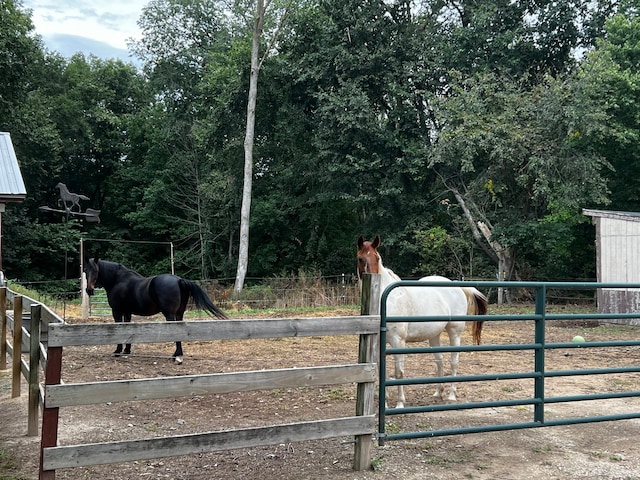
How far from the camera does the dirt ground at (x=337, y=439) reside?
13.0 feet

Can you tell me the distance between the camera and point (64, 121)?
95.5 feet

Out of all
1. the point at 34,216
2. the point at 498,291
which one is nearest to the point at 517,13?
the point at 498,291

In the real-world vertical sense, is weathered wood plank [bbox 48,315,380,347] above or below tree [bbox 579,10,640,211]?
below

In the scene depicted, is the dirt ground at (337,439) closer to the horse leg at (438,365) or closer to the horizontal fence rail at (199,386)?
the horse leg at (438,365)

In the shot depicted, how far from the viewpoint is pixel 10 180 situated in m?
12.9

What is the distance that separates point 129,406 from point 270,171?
23.6 meters

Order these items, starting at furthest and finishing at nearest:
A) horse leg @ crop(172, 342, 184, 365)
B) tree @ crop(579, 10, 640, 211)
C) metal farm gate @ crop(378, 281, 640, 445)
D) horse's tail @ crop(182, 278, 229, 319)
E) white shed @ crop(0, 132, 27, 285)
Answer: tree @ crop(579, 10, 640, 211)
white shed @ crop(0, 132, 27, 285)
horse leg @ crop(172, 342, 184, 365)
horse's tail @ crop(182, 278, 229, 319)
metal farm gate @ crop(378, 281, 640, 445)

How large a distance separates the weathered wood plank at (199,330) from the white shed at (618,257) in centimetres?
1245

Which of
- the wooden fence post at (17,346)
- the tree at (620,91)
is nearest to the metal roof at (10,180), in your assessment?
the wooden fence post at (17,346)

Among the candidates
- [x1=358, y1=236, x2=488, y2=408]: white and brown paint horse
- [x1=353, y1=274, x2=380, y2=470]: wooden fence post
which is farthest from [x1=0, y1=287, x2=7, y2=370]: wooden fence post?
[x1=353, y1=274, x2=380, y2=470]: wooden fence post

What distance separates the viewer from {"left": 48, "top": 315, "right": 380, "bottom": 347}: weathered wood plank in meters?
3.19

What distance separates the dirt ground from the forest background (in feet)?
40.6

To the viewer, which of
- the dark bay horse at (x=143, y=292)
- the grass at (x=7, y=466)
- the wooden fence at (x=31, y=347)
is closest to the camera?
the grass at (x=7, y=466)

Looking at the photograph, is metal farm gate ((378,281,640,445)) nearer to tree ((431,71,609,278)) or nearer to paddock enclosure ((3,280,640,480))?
paddock enclosure ((3,280,640,480))
